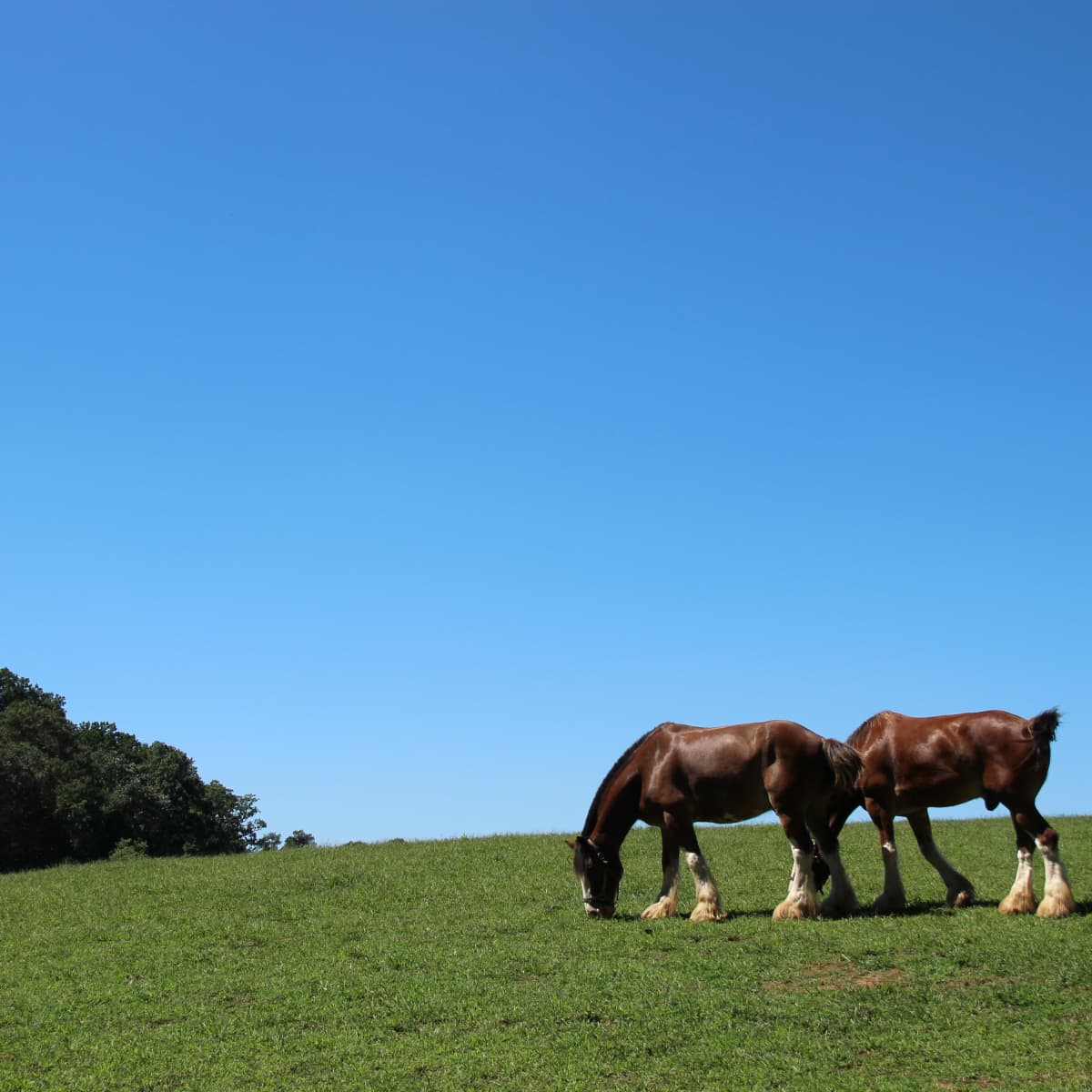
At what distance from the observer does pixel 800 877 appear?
1563 cm

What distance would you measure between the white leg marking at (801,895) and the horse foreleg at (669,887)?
1.73m

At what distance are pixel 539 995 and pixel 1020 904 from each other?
655 centimetres

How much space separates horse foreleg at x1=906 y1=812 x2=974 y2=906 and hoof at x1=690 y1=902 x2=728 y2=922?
3.09 meters

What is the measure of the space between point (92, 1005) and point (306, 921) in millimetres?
4858

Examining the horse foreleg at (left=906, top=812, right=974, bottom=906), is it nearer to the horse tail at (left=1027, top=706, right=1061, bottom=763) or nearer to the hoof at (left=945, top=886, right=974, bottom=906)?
the hoof at (left=945, top=886, right=974, bottom=906)

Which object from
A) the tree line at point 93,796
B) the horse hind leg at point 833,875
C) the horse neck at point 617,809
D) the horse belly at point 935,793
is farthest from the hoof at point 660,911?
the tree line at point 93,796

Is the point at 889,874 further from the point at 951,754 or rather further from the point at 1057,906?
the point at 1057,906

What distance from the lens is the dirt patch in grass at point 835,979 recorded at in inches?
475

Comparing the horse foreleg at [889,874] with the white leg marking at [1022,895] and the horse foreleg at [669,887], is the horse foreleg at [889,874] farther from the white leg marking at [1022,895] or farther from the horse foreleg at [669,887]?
the horse foreleg at [669,887]

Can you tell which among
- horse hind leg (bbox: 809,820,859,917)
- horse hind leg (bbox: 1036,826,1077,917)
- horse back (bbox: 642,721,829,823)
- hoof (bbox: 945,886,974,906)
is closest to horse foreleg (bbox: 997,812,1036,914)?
horse hind leg (bbox: 1036,826,1077,917)

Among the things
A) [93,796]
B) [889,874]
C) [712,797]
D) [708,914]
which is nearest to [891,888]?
[889,874]

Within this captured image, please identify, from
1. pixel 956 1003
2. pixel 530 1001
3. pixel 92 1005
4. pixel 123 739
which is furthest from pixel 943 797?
pixel 123 739

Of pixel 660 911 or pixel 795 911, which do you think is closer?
pixel 795 911

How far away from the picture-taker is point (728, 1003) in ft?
38.5
